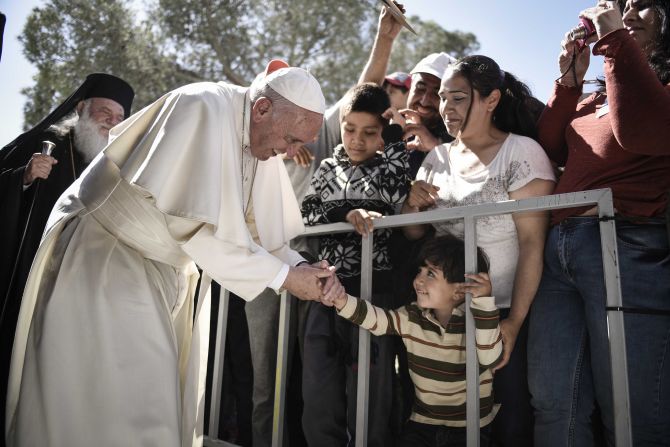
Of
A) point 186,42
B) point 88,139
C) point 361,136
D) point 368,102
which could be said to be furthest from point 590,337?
point 186,42

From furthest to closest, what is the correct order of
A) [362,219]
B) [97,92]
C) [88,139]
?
[97,92] < [88,139] < [362,219]

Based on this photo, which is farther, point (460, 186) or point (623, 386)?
point (460, 186)

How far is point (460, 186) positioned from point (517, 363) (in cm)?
86

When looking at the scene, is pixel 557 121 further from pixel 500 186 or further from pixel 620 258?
pixel 620 258

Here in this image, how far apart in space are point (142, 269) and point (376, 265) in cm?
119

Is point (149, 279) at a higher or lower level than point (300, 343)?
higher

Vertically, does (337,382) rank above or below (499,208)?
below

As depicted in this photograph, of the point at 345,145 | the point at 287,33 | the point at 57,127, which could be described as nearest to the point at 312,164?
the point at 345,145

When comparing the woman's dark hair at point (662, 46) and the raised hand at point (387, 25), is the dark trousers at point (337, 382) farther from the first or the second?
the raised hand at point (387, 25)

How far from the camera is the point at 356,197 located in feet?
9.94

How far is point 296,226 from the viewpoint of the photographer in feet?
10.2

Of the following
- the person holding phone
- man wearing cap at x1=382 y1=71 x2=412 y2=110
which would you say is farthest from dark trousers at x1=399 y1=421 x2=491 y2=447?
man wearing cap at x1=382 y1=71 x2=412 y2=110

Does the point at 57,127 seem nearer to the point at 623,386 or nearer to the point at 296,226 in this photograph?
the point at 296,226

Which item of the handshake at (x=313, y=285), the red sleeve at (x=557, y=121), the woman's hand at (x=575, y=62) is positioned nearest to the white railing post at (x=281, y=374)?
the handshake at (x=313, y=285)
